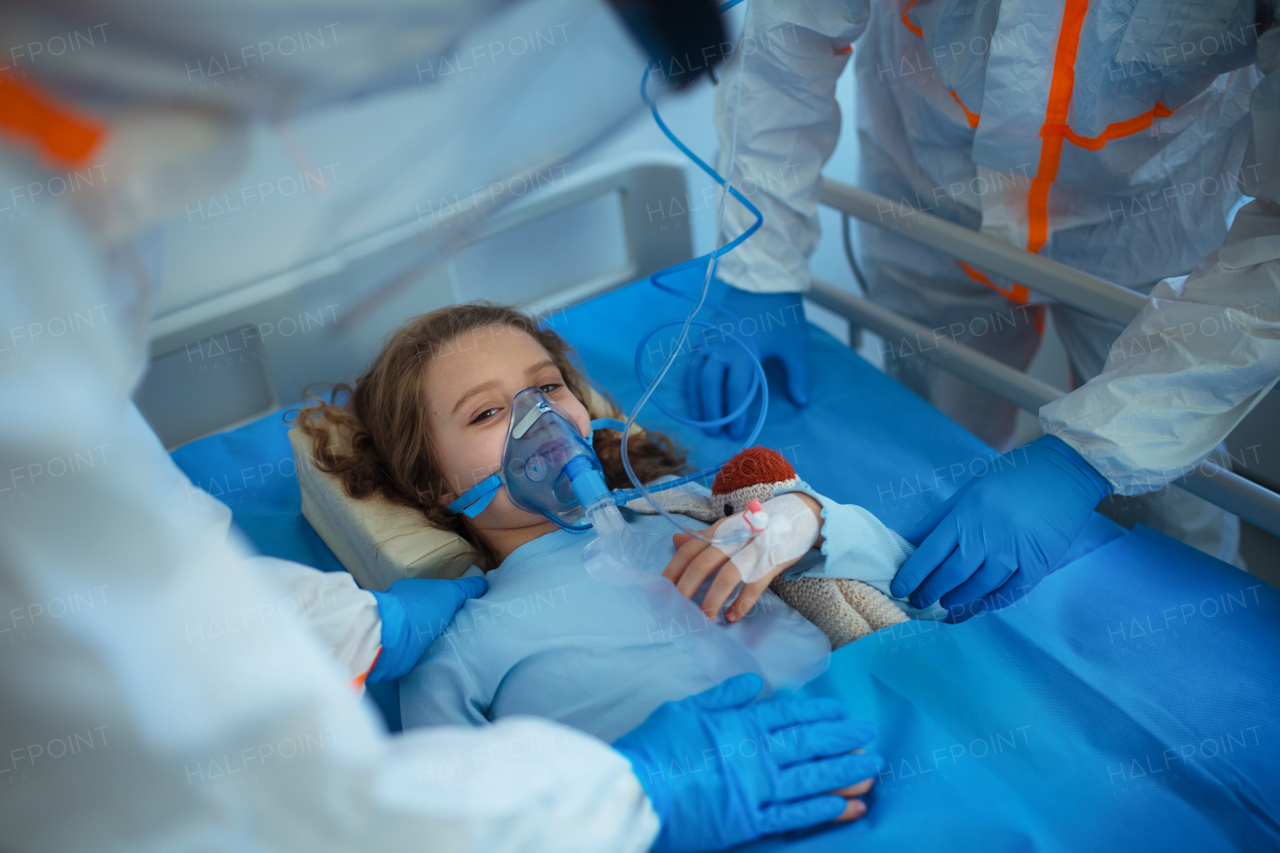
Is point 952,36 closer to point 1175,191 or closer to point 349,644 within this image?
point 1175,191

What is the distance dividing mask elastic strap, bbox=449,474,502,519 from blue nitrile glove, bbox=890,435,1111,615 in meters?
0.68

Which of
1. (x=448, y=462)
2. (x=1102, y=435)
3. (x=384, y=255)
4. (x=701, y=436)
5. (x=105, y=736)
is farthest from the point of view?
(x=701, y=436)

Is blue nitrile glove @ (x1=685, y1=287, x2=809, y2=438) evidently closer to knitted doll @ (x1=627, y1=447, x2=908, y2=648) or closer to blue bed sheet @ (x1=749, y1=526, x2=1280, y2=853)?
knitted doll @ (x1=627, y1=447, x2=908, y2=648)

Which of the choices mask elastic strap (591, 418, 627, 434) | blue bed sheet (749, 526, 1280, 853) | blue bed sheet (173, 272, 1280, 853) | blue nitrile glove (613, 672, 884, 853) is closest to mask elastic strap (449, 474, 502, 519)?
mask elastic strap (591, 418, 627, 434)

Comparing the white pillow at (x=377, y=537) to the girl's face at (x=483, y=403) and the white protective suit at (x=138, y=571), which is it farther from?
the white protective suit at (x=138, y=571)

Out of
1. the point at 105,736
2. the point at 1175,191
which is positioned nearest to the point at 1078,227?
the point at 1175,191

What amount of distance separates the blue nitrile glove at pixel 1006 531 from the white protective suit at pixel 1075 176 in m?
0.06

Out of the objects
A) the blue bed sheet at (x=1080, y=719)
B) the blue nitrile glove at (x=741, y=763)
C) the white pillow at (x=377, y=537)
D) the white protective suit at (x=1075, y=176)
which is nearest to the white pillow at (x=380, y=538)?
the white pillow at (x=377, y=537)

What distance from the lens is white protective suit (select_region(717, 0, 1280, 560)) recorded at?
1267mm

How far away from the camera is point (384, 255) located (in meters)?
1.09

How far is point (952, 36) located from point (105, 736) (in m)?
1.61

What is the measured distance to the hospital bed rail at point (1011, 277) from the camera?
4.77 feet

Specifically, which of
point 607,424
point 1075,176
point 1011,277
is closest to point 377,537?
point 607,424

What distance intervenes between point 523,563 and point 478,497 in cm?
14
